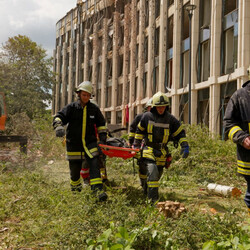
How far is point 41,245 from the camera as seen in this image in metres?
3.94

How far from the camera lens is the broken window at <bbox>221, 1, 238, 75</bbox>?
54.6ft

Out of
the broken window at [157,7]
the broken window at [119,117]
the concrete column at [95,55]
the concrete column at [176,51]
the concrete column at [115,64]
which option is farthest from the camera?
the concrete column at [95,55]

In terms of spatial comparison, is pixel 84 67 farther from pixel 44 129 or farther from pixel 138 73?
pixel 44 129

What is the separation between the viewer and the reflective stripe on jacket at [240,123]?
13.2ft

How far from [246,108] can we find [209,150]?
690 centimetres

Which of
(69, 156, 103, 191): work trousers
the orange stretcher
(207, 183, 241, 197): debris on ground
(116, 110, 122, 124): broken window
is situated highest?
(116, 110, 122, 124): broken window

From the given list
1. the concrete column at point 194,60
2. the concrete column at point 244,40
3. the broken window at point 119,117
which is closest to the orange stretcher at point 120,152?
the concrete column at point 244,40

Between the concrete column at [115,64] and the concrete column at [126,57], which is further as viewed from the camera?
the concrete column at [115,64]

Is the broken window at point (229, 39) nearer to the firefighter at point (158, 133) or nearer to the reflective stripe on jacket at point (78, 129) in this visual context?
the firefighter at point (158, 133)

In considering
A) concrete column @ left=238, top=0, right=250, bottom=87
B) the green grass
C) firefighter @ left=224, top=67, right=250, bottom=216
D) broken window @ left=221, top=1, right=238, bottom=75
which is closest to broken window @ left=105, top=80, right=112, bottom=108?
broken window @ left=221, top=1, right=238, bottom=75

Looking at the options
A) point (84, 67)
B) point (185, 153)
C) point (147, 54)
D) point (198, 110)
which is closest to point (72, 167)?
point (185, 153)

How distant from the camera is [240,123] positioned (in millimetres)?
4211

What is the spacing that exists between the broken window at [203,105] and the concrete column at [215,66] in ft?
3.23

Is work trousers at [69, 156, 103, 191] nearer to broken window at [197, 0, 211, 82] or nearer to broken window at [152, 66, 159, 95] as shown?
broken window at [197, 0, 211, 82]
